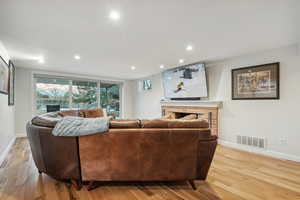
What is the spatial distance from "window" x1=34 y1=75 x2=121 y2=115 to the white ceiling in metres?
2.14

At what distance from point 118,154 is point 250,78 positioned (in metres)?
3.37

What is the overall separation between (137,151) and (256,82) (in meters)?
3.15

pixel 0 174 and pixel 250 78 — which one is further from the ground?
pixel 250 78

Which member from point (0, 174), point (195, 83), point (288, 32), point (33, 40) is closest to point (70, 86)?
point (33, 40)

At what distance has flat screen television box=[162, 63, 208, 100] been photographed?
14.5 ft

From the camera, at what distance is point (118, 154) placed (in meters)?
1.91

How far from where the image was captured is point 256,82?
352cm

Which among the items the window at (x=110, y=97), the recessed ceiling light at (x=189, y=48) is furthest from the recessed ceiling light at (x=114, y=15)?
the window at (x=110, y=97)

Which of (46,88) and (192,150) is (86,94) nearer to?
(46,88)

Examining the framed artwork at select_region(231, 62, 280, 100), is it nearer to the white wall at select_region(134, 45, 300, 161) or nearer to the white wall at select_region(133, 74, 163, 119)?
the white wall at select_region(134, 45, 300, 161)

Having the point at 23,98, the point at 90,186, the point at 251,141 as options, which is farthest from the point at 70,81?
the point at 251,141

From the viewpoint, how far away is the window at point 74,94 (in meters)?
5.54

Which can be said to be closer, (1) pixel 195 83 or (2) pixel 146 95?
(1) pixel 195 83

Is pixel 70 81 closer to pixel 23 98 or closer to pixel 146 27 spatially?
pixel 23 98
